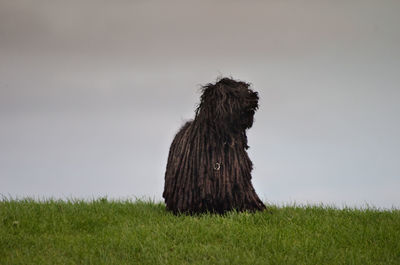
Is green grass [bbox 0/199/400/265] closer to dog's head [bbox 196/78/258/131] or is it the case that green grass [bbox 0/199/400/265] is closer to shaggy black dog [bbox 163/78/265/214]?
shaggy black dog [bbox 163/78/265/214]

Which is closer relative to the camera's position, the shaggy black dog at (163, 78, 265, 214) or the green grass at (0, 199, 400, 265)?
the green grass at (0, 199, 400, 265)

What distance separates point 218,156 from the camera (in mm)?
11883

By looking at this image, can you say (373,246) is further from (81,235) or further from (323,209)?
(81,235)

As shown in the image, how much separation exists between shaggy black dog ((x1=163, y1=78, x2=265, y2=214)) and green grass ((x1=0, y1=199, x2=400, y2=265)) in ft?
1.29

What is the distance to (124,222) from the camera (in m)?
11.9

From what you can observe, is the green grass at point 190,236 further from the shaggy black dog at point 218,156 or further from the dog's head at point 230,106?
the dog's head at point 230,106

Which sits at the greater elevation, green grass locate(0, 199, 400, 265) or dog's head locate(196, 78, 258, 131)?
dog's head locate(196, 78, 258, 131)

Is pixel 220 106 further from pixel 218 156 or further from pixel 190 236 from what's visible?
pixel 190 236

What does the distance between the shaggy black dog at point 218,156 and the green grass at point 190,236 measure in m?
0.39

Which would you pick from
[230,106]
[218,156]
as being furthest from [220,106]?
[218,156]

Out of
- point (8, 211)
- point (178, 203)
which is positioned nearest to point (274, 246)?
point (178, 203)

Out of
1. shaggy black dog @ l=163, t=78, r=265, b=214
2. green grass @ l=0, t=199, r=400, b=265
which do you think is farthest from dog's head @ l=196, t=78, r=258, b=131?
green grass @ l=0, t=199, r=400, b=265

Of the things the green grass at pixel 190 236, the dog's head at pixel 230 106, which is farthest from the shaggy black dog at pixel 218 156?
the green grass at pixel 190 236

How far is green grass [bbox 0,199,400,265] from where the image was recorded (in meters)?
9.75
